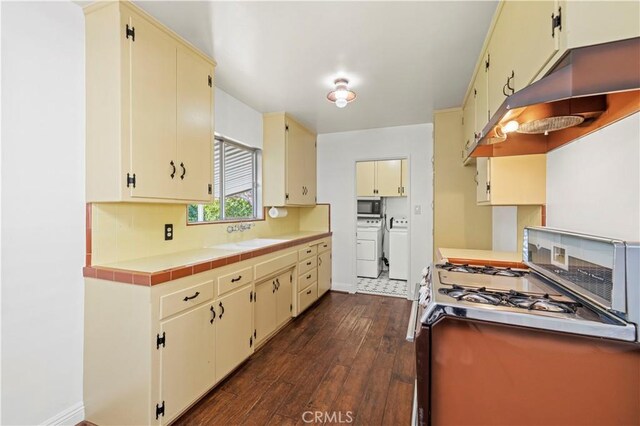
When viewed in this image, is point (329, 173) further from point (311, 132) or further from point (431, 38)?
point (431, 38)

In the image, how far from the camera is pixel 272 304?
2621mm

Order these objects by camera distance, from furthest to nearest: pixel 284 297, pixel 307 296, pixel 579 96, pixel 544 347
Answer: pixel 307 296
pixel 284 297
pixel 544 347
pixel 579 96

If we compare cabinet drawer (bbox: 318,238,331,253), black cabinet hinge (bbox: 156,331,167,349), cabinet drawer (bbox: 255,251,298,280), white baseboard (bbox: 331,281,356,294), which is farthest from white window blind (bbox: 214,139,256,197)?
white baseboard (bbox: 331,281,356,294)

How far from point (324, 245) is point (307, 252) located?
581 mm

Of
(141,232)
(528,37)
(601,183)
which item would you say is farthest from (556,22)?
(141,232)

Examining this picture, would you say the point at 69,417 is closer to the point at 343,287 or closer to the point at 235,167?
the point at 235,167

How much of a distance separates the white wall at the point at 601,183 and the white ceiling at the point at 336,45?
93 cm

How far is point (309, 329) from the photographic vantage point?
9.44 feet

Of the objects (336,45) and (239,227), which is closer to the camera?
(336,45)

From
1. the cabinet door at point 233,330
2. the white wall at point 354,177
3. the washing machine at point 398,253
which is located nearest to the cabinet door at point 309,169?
the white wall at point 354,177

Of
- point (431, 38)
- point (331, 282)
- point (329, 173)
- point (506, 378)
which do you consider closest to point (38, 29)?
point (431, 38)

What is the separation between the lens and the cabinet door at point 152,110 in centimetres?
159

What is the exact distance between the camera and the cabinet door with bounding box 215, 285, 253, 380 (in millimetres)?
1901

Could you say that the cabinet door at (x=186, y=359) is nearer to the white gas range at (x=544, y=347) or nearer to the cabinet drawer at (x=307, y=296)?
the white gas range at (x=544, y=347)
